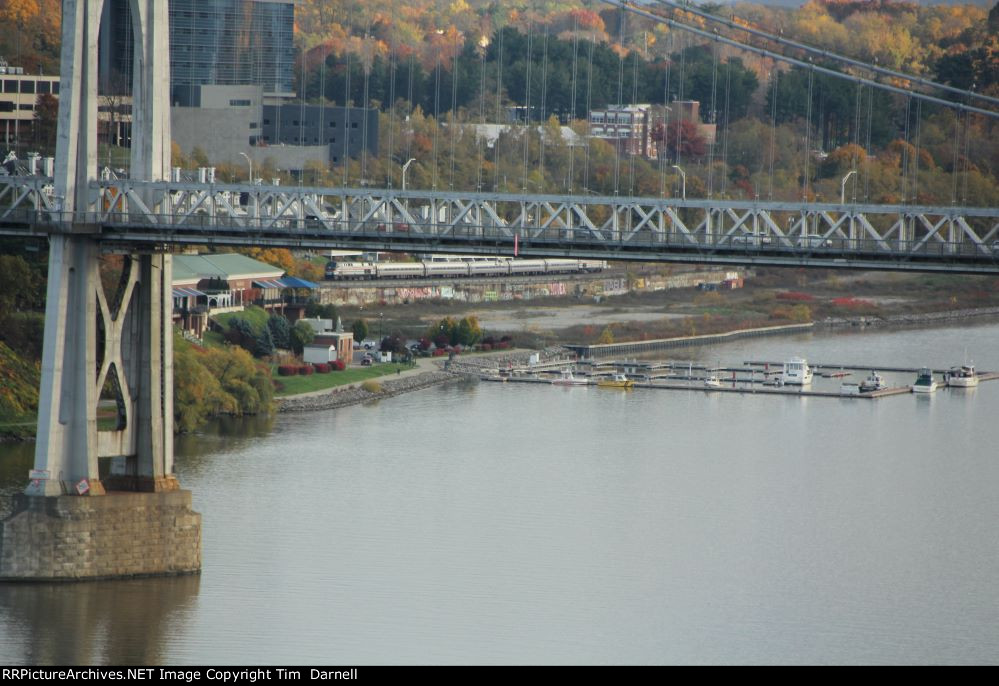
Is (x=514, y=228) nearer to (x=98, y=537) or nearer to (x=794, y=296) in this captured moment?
(x=98, y=537)

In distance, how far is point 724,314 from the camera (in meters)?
51.1

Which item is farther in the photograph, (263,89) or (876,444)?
(263,89)

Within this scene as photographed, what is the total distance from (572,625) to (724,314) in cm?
3124

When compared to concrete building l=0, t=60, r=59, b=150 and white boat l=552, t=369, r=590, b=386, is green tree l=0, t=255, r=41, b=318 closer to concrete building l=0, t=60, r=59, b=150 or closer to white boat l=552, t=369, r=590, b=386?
concrete building l=0, t=60, r=59, b=150

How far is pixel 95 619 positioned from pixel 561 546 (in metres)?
5.34

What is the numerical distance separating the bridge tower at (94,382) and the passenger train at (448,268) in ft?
81.0

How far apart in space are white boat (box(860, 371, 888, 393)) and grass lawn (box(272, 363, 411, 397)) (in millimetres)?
8094

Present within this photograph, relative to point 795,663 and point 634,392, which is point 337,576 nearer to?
point 795,663

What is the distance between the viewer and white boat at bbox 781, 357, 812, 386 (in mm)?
40188

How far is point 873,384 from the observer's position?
39.7m

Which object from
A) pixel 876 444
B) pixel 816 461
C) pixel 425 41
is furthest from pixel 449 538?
pixel 425 41

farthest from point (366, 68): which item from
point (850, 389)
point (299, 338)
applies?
point (850, 389)

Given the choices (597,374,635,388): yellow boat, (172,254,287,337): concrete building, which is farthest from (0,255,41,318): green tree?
(597,374,635,388): yellow boat

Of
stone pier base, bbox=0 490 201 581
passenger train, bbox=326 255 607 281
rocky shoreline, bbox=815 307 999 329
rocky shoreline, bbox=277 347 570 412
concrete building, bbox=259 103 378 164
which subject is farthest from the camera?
rocky shoreline, bbox=815 307 999 329
